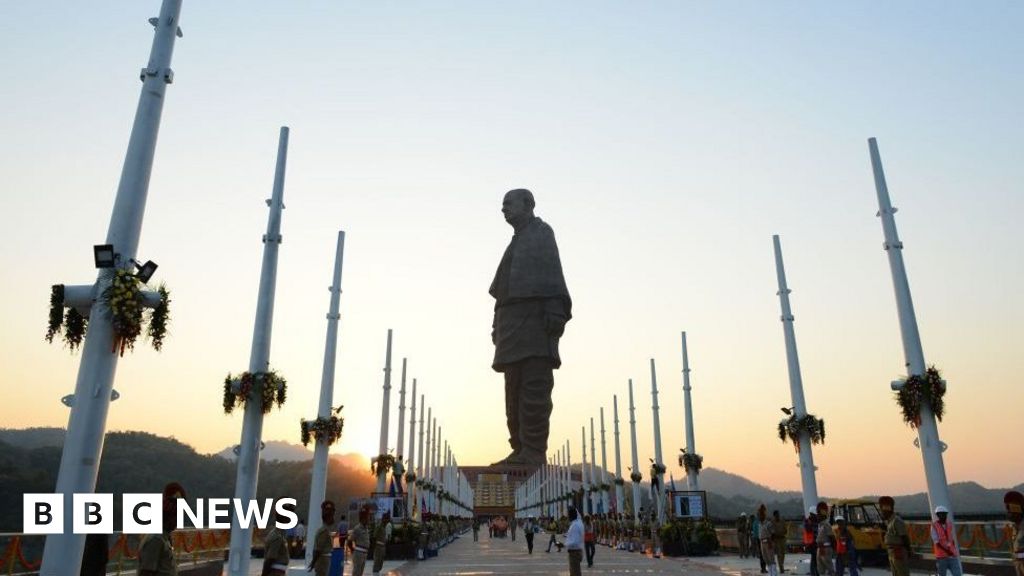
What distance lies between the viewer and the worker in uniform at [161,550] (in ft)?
24.3

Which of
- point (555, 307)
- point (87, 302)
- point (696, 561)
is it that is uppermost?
point (555, 307)

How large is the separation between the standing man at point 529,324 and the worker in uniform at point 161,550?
81.1 meters

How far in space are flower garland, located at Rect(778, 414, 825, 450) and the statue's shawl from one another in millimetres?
61713

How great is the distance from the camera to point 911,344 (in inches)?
783

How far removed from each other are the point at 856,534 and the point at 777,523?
5.84 metres

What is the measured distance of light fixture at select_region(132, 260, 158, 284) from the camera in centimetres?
1164

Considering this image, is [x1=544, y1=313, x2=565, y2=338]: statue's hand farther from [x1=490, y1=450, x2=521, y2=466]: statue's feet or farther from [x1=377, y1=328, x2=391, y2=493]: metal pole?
[x1=377, y1=328, x2=391, y2=493]: metal pole

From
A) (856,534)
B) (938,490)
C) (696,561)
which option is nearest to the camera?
(938,490)

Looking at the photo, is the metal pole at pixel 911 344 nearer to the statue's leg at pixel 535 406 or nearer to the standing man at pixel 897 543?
the standing man at pixel 897 543

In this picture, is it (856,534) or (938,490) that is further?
(856,534)

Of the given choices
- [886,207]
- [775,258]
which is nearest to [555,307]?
[775,258]

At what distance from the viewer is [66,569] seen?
1022cm

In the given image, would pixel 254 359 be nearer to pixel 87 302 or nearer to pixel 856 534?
pixel 87 302

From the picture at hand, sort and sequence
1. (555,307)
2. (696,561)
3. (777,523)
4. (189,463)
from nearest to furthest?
(777,523)
(696,561)
(555,307)
(189,463)
